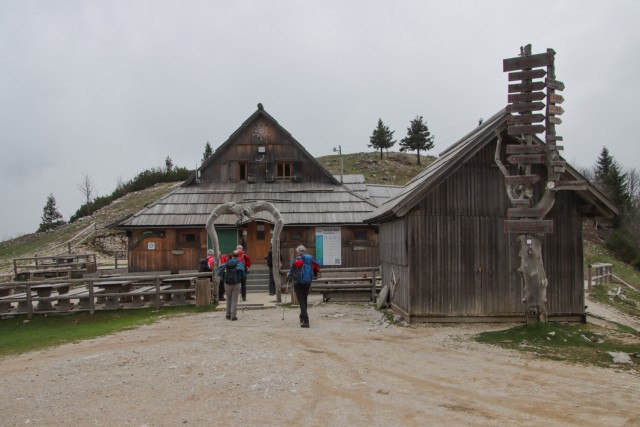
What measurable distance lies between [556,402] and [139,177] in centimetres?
6735

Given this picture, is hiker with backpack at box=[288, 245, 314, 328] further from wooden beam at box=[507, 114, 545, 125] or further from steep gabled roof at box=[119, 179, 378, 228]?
steep gabled roof at box=[119, 179, 378, 228]

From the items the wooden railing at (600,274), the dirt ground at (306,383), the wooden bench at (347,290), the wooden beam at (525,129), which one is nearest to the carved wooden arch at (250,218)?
the wooden bench at (347,290)

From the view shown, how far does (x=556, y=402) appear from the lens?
7.39 meters

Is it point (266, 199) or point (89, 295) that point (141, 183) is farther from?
point (89, 295)

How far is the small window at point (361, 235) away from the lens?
2662 cm

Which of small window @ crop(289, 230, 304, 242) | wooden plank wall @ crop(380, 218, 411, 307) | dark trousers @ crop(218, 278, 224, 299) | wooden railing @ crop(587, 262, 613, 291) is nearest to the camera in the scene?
wooden plank wall @ crop(380, 218, 411, 307)

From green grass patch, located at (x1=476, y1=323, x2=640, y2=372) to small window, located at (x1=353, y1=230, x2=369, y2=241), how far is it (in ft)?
46.8

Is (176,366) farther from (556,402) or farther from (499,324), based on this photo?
(499,324)

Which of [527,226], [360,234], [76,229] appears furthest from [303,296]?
[76,229]

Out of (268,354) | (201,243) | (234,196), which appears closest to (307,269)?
(268,354)

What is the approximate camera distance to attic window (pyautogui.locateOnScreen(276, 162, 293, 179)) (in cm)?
3056

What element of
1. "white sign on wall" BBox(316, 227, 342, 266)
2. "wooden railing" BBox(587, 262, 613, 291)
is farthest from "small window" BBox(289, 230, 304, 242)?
"wooden railing" BBox(587, 262, 613, 291)

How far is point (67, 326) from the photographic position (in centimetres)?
1594

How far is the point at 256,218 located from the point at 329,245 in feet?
12.8
